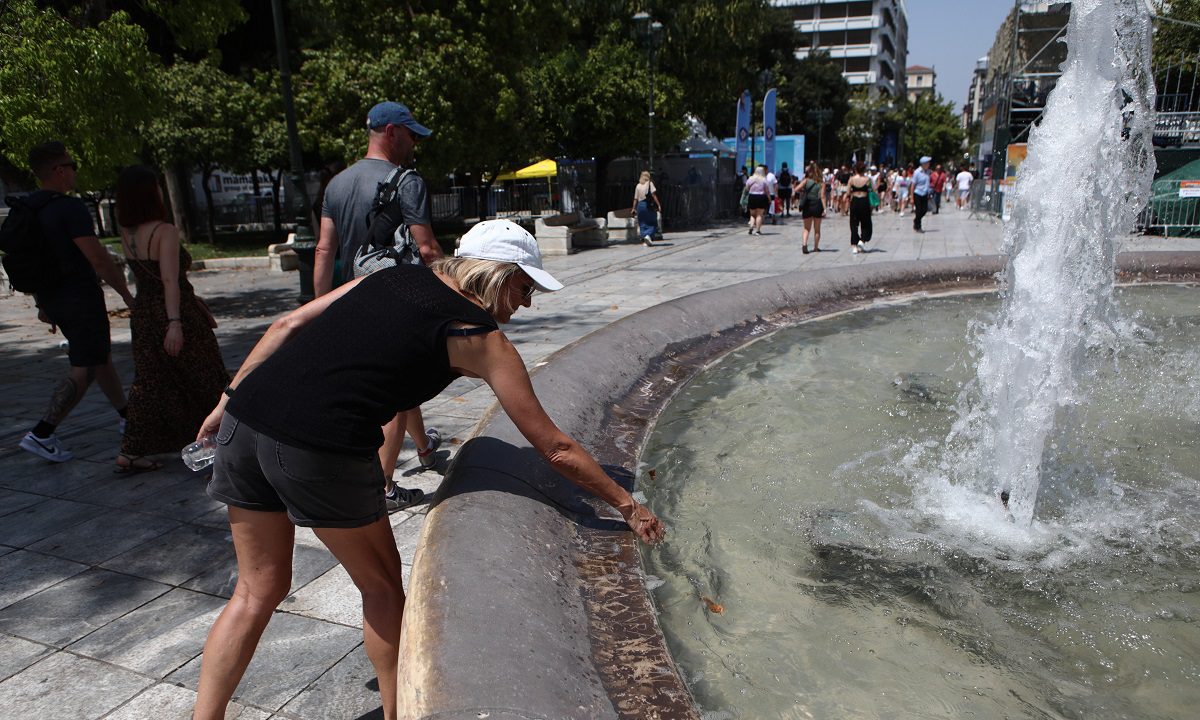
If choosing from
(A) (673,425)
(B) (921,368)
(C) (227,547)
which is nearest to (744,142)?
(B) (921,368)

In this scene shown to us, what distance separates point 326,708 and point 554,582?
792 millimetres

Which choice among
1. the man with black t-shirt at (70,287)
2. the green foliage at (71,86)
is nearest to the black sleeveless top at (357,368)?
the man with black t-shirt at (70,287)

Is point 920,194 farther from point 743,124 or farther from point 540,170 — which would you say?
point 540,170

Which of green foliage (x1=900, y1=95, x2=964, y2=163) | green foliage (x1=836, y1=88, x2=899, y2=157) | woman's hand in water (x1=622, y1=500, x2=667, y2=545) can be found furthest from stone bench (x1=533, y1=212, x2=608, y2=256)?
green foliage (x1=900, y1=95, x2=964, y2=163)

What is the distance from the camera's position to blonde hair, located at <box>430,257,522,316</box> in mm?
2340

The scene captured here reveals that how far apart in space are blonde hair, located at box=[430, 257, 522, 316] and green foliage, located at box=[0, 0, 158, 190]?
235 inches

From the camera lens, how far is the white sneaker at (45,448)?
15.3 feet

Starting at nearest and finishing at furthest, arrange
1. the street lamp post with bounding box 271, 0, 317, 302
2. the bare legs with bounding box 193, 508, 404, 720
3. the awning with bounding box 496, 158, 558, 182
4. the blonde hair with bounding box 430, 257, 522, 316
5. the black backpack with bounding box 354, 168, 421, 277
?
the bare legs with bounding box 193, 508, 404, 720, the blonde hair with bounding box 430, 257, 522, 316, the black backpack with bounding box 354, 168, 421, 277, the street lamp post with bounding box 271, 0, 317, 302, the awning with bounding box 496, 158, 558, 182

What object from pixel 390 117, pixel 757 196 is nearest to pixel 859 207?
pixel 757 196

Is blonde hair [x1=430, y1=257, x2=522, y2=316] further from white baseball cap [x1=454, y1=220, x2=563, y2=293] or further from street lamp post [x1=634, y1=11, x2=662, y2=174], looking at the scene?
street lamp post [x1=634, y1=11, x2=662, y2=174]

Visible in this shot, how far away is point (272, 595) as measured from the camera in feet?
7.30

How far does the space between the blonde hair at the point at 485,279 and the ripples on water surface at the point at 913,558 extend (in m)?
1.25

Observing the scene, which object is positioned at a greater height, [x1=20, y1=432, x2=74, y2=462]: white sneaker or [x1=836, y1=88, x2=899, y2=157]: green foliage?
[x1=836, y1=88, x2=899, y2=157]: green foliage

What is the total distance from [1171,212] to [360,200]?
58.5 feet
